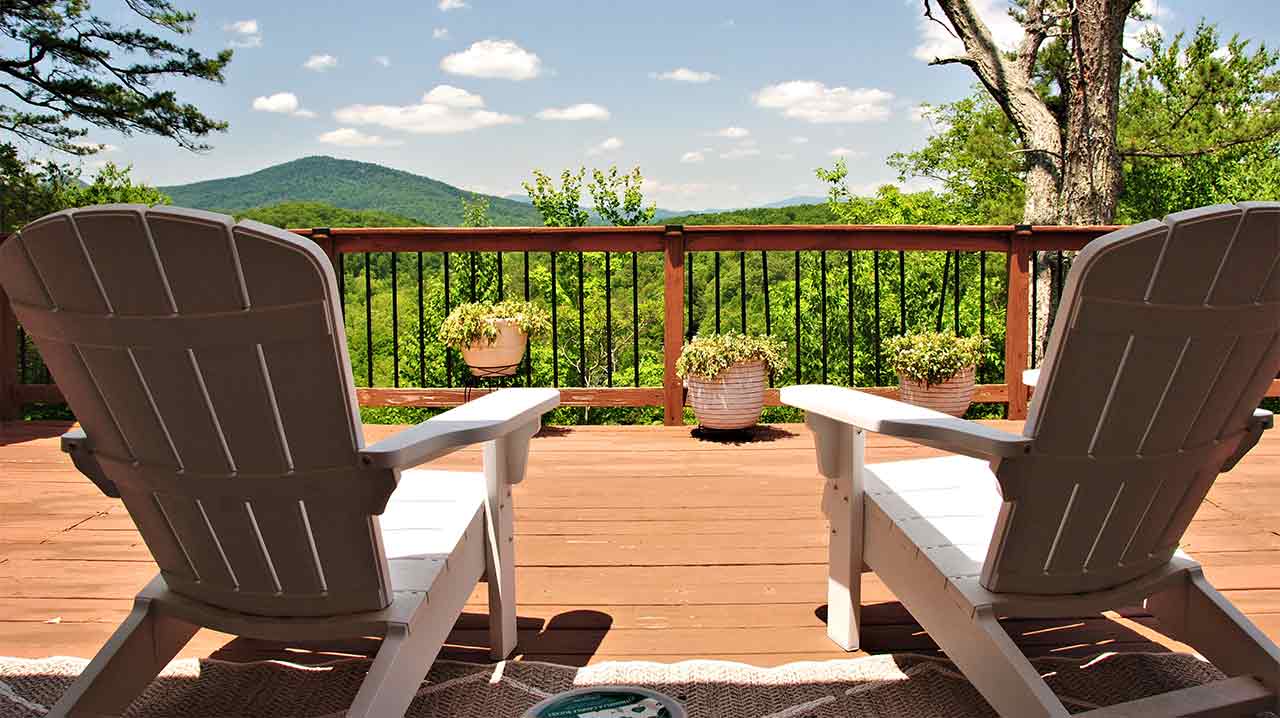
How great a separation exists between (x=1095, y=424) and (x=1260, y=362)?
36cm

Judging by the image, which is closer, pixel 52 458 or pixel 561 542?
pixel 561 542

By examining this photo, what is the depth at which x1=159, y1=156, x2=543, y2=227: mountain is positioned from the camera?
30.0m

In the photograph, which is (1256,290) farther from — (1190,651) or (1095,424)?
(1190,651)

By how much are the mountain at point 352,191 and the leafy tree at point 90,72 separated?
16.1 metres

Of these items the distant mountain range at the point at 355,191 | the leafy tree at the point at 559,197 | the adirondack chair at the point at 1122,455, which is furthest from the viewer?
the distant mountain range at the point at 355,191

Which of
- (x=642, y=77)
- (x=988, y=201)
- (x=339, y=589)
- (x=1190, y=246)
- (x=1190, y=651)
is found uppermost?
(x=642, y=77)

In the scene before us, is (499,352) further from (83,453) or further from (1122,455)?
(1122,455)

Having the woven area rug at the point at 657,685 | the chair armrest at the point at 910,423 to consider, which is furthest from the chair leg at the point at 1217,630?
the chair armrest at the point at 910,423

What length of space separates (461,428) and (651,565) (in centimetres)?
119

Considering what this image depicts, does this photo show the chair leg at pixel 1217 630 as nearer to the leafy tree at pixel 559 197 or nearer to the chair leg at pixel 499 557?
the chair leg at pixel 499 557

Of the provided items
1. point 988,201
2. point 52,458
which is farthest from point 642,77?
point 52,458

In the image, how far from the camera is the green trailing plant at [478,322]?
15.0 feet

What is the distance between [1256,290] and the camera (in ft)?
4.92

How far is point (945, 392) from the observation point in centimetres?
455
